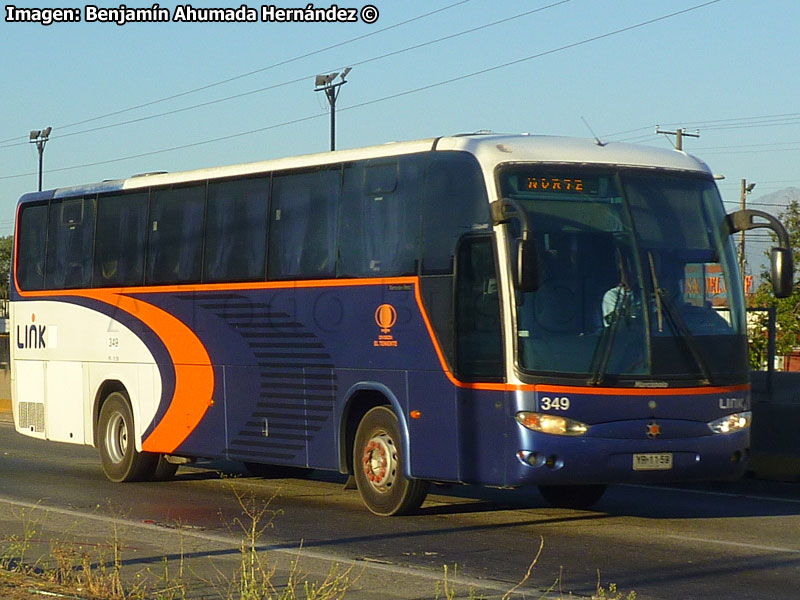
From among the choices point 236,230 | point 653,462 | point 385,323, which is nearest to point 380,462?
point 385,323

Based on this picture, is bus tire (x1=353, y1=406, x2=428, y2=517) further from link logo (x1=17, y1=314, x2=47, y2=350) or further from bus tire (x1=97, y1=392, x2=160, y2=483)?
link logo (x1=17, y1=314, x2=47, y2=350)

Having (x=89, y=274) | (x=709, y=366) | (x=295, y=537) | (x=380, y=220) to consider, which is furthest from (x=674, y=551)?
(x=89, y=274)

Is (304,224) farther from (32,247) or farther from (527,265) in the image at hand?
(32,247)

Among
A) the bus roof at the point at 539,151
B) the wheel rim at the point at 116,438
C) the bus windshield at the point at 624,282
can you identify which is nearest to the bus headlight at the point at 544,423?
the bus windshield at the point at 624,282

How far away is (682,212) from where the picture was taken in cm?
1345

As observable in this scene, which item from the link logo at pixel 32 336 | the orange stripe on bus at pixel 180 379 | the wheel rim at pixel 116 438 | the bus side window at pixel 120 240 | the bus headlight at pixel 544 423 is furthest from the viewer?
the link logo at pixel 32 336

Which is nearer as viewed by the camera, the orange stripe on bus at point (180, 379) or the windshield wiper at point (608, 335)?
the windshield wiper at point (608, 335)

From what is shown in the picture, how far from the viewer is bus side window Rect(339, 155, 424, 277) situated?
13.8 metres

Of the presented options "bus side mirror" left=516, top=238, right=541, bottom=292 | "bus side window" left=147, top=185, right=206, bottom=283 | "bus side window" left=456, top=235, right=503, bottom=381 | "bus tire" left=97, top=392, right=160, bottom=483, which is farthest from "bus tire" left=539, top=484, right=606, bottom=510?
"bus tire" left=97, top=392, right=160, bottom=483

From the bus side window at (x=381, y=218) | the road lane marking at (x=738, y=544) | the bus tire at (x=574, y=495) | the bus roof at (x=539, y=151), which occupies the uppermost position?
the bus roof at (x=539, y=151)

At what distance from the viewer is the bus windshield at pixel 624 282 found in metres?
12.7

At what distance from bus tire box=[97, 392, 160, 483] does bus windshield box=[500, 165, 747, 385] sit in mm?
7116

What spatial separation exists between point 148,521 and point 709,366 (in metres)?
5.17

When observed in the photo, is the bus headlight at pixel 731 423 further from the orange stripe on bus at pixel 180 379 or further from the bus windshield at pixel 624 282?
the orange stripe on bus at pixel 180 379
